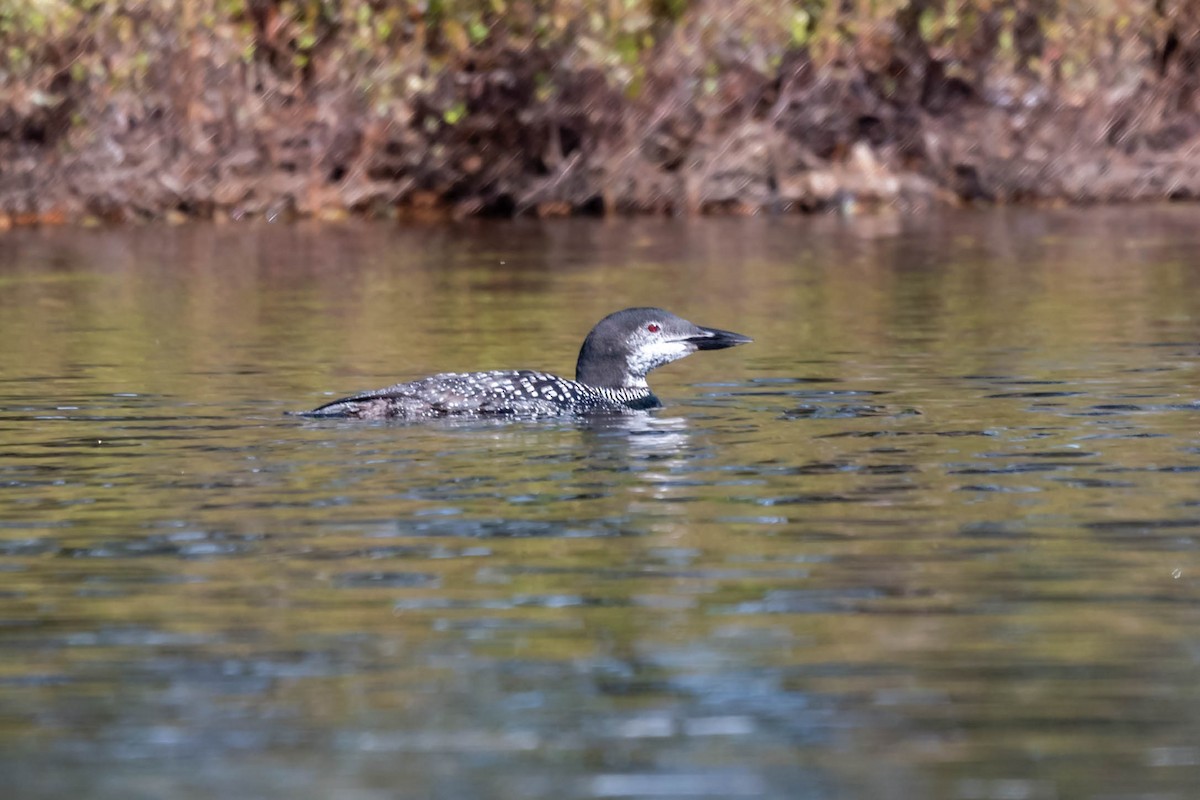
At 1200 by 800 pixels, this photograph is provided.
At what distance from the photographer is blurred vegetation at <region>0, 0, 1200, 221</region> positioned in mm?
25000

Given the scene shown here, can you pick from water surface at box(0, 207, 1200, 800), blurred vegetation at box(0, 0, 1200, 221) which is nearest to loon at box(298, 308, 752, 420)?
water surface at box(0, 207, 1200, 800)

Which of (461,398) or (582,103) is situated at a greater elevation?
(582,103)

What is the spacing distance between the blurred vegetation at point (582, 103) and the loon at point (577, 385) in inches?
546

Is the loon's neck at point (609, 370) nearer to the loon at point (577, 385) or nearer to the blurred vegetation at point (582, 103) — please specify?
the loon at point (577, 385)

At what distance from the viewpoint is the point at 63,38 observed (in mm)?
24609

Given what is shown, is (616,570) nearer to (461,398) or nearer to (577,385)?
(461,398)

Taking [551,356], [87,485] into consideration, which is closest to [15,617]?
[87,485]

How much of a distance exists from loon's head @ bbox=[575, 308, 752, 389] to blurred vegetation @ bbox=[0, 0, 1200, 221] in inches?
545

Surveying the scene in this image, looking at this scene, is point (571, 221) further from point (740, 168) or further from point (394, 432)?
point (394, 432)

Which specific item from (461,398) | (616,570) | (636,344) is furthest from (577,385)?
(616,570)

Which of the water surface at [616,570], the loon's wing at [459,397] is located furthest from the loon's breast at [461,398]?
the water surface at [616,570]

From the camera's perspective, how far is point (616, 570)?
22.5 feet

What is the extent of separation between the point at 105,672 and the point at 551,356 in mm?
8034

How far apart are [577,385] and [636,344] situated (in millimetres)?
471
